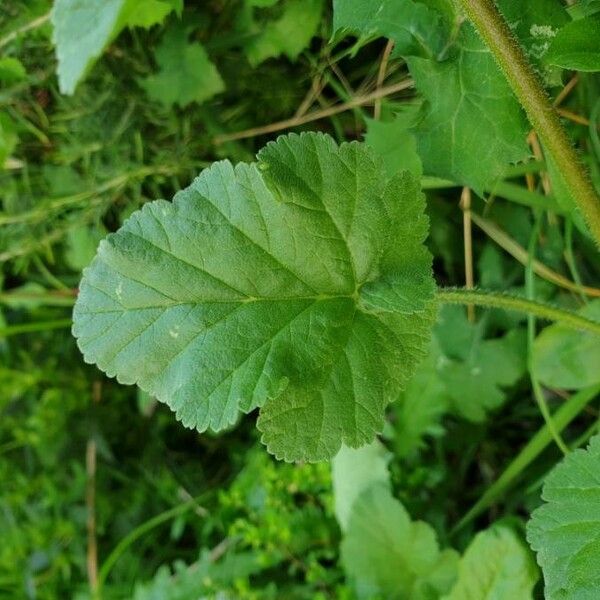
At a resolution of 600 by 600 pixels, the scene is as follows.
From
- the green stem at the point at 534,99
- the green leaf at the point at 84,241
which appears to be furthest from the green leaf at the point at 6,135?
the green stem at the point at 534,99

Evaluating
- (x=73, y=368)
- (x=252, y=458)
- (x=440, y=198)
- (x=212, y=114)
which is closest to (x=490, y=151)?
(x=440, y=198)

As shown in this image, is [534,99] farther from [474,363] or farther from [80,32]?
[474,363]

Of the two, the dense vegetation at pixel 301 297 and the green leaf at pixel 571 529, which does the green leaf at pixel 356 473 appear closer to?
the dense vegetation at pixel 301 297

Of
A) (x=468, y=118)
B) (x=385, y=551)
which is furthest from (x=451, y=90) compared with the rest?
(x=385, y=551)

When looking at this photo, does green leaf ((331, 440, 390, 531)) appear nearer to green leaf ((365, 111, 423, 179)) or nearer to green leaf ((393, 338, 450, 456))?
green leaf ((393, 338, 450, 456))

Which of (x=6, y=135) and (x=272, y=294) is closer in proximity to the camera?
(x=272, y=294)

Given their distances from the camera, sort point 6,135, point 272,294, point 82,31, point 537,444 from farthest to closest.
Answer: point 6,135, point 537,444, point 272,294, point 82,31

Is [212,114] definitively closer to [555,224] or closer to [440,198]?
[440,198]
